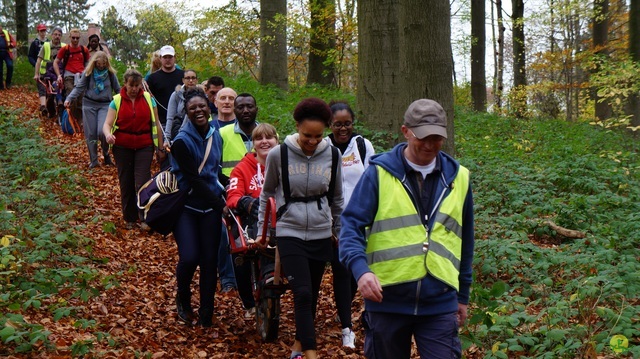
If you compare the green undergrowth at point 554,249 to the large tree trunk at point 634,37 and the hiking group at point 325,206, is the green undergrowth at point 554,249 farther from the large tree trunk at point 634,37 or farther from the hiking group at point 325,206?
the hiking group at point 325,206

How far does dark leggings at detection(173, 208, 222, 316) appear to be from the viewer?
695 centimetres

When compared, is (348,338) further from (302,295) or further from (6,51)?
(6,51)

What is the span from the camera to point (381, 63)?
43.0 ft

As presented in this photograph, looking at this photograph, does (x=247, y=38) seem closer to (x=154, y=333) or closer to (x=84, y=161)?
(x=84, y=161)

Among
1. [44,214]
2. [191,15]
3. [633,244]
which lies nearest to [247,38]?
[191,15]

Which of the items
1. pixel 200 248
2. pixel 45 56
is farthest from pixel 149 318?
pixel 45 56

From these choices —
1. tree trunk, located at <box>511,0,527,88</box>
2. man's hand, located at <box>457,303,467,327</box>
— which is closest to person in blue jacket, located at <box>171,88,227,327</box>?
man's hand, located at <box>457,303,467,327</box>

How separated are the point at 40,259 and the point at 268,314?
2359 millimetres

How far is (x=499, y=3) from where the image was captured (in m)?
31.0

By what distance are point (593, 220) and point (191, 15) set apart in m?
19.7

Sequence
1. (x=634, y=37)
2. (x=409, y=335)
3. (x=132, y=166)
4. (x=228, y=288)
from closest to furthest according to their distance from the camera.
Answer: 1. (x=409, y=335)
2. (x=228, y=288)
3. (x=132, y=166)
4. (x=634, y=37)

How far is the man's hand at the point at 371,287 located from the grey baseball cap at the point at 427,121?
80 cm

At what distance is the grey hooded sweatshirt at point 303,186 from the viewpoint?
574cm

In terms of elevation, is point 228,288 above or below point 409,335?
below
